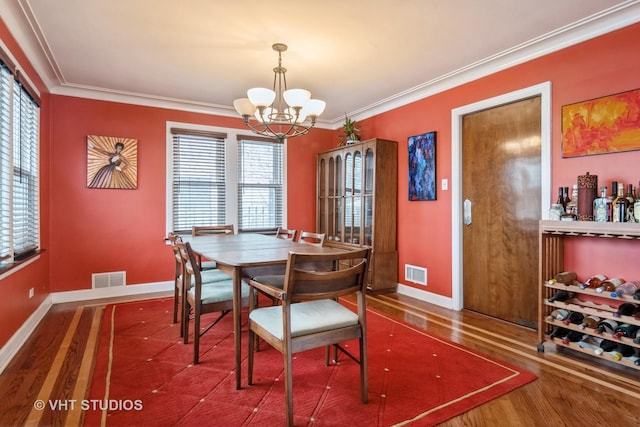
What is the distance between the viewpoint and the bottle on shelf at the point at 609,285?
2350 millimetres

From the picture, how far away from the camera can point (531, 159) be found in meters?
3.12

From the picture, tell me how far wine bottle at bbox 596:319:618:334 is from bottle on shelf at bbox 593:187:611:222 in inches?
27.4

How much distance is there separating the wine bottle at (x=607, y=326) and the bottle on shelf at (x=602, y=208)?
697 mm

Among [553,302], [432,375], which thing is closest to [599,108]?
[553,302]

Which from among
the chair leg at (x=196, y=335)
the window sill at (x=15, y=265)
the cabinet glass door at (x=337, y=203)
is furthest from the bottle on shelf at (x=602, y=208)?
the window sill at (x=15, y=265)

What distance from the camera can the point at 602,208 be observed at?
242cm

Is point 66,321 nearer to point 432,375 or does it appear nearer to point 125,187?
point 125,187

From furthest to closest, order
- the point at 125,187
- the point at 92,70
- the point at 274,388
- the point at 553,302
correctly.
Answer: the point at 125,187
the point at 92,70
the point at 553,302
the point at 274,388

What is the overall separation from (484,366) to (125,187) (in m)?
4.32

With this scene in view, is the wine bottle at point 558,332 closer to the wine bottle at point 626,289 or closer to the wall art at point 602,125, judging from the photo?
the wine bottle at point 626,289

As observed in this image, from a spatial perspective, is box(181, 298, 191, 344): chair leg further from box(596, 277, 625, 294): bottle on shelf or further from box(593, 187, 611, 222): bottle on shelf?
box(593, 187, 611, 222): bottle on shelf

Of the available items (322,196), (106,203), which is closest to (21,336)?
(106,203)

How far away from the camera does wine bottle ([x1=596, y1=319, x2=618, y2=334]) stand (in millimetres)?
2342

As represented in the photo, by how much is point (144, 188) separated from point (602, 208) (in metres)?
4.74
